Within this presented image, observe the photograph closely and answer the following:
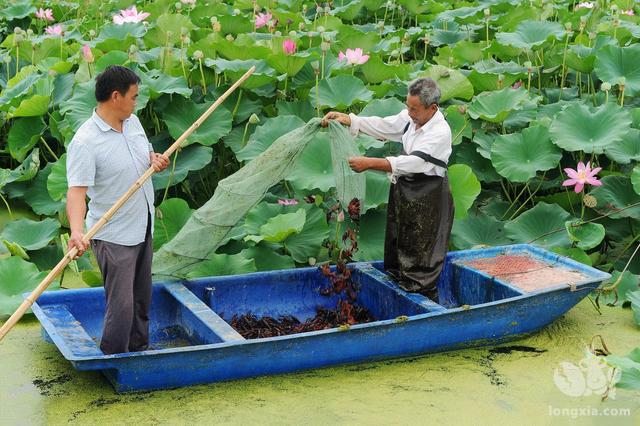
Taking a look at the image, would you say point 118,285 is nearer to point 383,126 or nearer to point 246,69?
point 383,126

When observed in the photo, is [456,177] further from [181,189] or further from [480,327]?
[181,189]

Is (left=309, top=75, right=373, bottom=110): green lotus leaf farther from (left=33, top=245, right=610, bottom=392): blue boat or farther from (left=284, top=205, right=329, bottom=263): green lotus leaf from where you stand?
(left=33, top=245, right=610, bottom=392): blue boat

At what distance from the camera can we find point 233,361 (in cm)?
414

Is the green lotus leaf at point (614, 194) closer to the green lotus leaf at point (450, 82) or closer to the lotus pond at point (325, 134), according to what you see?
the lotus pond at point (325, 134)

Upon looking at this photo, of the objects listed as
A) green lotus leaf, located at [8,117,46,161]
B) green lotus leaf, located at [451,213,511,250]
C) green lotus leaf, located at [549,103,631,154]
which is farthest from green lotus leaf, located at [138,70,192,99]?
green lotus leaf, located at [549,103,631,154]

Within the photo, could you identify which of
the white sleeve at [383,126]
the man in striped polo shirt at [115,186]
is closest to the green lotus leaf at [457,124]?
the white sleeve at [383,126]

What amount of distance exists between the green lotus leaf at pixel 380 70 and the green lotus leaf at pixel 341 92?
1.66 ft

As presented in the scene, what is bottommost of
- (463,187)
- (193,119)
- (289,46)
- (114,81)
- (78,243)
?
(463,187)

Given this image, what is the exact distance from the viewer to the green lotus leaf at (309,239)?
536 centimetres

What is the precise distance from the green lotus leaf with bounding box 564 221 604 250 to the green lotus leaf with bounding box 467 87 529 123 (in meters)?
0.88

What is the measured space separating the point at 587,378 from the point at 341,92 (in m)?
2.62

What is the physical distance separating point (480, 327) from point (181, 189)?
8.32ft

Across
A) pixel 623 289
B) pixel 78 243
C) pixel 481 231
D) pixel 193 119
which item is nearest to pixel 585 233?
pixel 623 289

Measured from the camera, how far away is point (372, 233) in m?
5.57
